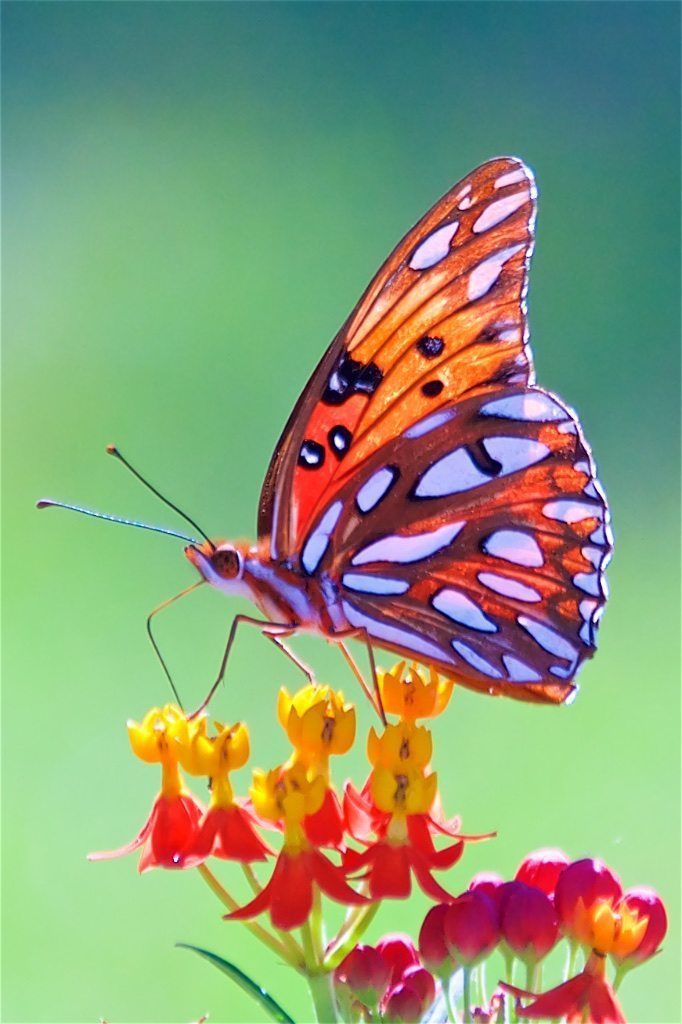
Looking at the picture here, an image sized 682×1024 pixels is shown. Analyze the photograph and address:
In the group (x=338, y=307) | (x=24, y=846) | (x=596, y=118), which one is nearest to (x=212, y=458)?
(x=338, y=307)

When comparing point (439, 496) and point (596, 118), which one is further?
point (596, 118)

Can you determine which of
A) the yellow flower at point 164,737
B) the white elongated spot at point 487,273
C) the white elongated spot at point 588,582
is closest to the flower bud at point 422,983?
the yellow flower at point 164,737

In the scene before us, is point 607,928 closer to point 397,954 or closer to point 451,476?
point 397,954

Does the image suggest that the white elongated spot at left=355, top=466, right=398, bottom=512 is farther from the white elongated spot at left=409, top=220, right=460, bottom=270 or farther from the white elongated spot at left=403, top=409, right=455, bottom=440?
the white elongated spot at left=409, top=220, right=460, bottom=270

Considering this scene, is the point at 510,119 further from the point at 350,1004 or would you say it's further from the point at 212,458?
the point at 350,1004

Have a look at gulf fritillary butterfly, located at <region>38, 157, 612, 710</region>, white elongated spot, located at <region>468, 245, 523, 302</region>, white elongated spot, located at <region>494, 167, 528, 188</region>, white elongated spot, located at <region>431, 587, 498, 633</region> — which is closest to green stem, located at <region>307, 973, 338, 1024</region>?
gulf fritillary butterfly, located at <region>38, 157, 612, 710</region>

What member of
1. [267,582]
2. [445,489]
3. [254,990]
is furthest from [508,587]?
[254,990]
